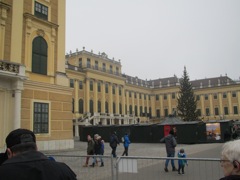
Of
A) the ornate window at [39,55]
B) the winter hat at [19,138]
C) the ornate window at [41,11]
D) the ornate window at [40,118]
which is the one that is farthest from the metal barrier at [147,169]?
the ornate window at [41,11]

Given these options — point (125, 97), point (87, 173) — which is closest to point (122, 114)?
point (125, 97)

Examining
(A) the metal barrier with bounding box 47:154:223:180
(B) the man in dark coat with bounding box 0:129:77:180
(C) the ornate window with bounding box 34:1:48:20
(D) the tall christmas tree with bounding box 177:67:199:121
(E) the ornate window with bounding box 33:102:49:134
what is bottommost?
(A) the metal barrier with bounding box 47:154:223:180

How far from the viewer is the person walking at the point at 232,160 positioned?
2494 millimetres

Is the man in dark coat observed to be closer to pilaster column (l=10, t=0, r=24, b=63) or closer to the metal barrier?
the metal barrier

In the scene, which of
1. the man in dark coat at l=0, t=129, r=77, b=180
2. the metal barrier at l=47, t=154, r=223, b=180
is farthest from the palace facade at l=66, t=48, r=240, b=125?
the man in dark coat at l=0, t=129, r=77, b=180

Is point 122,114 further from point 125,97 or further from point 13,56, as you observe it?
point 13,56

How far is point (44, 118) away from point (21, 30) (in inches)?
264

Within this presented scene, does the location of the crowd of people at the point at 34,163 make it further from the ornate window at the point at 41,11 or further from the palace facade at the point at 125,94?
the palace facade at the point at 125,94

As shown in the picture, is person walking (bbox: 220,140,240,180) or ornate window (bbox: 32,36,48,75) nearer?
person walking (bbox: 220,140,240,180)

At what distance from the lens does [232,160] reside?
254cm

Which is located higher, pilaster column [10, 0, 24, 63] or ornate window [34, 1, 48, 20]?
ornate window [34, 1, 48, 20]

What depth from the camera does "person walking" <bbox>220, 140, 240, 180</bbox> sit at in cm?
249

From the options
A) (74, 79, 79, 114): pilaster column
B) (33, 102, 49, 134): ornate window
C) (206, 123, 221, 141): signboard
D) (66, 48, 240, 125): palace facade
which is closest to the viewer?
(33, 102, 49, 134): ornate window

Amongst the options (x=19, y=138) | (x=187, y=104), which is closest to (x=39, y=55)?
(x=19, y=138)
